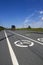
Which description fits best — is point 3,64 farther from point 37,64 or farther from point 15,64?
point 37,64

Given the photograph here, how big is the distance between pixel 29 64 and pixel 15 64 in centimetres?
54

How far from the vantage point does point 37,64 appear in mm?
5566

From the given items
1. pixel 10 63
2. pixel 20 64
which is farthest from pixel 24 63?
pixel 10 63

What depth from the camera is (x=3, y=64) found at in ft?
18.7

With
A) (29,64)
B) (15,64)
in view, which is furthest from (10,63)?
(29,64)

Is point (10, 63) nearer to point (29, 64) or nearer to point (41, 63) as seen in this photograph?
point (29, 64)

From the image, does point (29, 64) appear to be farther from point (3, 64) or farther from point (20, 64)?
point (3, 64)

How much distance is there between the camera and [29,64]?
5.59 m

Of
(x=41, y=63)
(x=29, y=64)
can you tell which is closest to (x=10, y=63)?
(x=29, y=64)

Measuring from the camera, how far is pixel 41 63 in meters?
5.70

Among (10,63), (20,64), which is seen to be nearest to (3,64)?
(10,63)

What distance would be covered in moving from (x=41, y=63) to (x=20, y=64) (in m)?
0.82

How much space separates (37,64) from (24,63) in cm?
52

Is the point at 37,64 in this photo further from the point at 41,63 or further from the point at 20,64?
the point at 20,64
